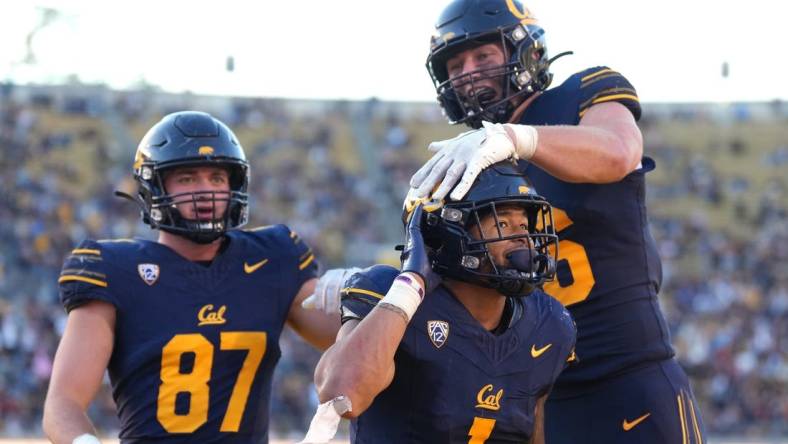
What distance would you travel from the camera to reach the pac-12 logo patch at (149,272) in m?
4.33

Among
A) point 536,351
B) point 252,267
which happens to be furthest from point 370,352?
point 252,267

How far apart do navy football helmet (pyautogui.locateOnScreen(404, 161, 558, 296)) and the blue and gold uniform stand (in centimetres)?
49

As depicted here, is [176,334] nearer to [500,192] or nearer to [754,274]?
[500,192]

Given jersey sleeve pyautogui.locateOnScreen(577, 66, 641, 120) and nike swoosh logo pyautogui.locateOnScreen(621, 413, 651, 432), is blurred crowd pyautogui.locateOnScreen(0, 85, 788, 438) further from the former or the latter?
jersey sleeve pyautogui.locateOnScreen(577, 66, 641, 120)

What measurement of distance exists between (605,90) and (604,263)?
1.89 feet

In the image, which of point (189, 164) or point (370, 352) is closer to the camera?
point (370, 352)

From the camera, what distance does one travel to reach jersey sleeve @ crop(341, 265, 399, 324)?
3.22 m

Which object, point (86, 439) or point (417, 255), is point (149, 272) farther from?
point (417, 255)

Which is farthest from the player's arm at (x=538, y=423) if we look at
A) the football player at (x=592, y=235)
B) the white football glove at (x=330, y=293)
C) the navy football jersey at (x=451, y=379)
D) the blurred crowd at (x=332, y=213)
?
the blurred crowd at (x=332, y=213)

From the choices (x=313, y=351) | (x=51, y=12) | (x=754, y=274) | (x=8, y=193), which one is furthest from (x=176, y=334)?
(x=51, y=12)

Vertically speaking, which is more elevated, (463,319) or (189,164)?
(189,164)

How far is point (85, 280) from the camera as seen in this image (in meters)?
4.21

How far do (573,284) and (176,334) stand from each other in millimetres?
1473

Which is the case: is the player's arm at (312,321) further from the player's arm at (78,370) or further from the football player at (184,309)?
the player's arm at (78,370)
